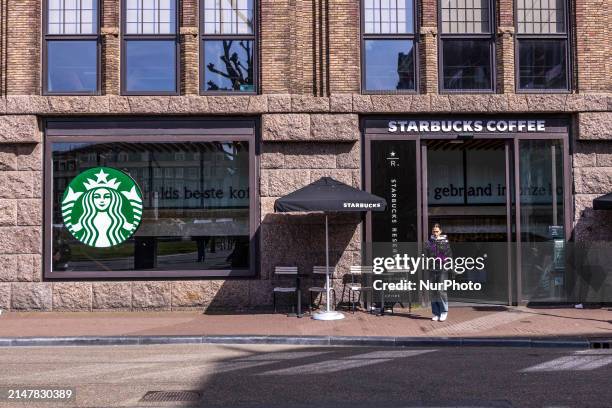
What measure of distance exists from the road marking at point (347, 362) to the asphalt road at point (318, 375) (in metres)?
0.01

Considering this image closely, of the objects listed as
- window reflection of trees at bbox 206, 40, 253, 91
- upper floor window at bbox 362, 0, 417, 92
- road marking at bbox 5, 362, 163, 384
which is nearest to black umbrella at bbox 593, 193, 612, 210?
upper floor window at bbox 362, 0, 417, 92

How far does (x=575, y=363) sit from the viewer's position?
353 inches

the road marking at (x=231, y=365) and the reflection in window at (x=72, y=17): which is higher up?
the reflection in window at (x=72, y=17)

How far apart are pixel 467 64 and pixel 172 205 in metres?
7.41

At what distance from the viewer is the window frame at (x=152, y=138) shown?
1426 centimetres

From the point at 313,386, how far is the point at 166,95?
8748 mm

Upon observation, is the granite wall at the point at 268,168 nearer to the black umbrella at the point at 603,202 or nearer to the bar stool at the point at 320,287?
the bar stool at the point at 320,287

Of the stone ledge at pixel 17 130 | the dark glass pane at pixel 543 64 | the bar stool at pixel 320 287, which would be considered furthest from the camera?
the dark glass pane at pixel 543 64

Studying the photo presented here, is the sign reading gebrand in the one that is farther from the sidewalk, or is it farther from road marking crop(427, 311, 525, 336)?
road marking crop(427, 311, 525, 336)

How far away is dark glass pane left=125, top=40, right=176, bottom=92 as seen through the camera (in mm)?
14523

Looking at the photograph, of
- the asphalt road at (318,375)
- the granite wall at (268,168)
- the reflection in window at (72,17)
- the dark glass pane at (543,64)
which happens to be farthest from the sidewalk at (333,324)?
the reflection in window at (72,17)

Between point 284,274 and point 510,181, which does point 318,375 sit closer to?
point 284,274

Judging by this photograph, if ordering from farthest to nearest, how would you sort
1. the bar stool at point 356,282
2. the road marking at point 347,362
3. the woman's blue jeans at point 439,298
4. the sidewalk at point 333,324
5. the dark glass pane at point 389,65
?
the dark glass pane at point 389,65 → the bar stool at point 356,282 → the woman's blue jeans at point 439,298 → the sidewalk at point 333,324 → the road marking at point 347,362

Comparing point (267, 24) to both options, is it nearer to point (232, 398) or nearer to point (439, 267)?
point (439, 267)
